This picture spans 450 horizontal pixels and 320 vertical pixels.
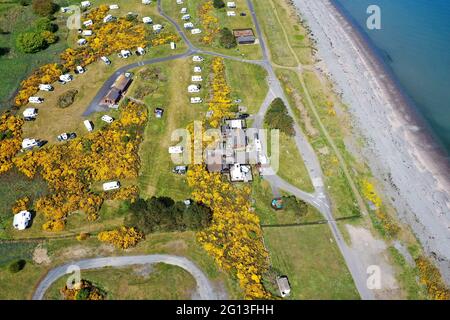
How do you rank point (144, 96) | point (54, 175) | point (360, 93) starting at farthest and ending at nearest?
point (360, 93) → point (144, 96) → point (54, 175)

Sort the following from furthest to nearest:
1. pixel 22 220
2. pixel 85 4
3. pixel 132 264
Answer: pixel 85 4, pixel 22 220, pixel 132 264


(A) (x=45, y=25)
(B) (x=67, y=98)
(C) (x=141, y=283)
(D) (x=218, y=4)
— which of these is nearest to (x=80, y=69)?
(B) (x=67, y=98)

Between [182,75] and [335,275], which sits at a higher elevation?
[182,75]

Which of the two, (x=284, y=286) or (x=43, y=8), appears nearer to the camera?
(x=284, y=286)

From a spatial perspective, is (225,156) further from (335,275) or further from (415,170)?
(415,170)

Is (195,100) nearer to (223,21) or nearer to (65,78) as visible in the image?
(65,78)

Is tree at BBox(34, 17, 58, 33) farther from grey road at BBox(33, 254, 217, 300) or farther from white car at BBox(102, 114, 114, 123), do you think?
grey road at BBox(33, 254, 217, 300)

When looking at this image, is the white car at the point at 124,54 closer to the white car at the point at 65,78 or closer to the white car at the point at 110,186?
the white car at the point at 65,78

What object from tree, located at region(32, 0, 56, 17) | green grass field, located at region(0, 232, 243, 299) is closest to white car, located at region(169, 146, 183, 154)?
green grass field, located at region(0, 232, 243, 299)
